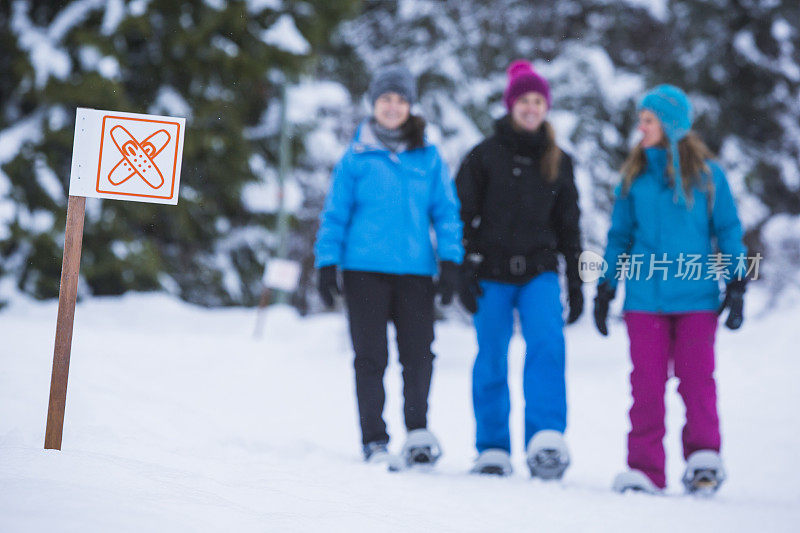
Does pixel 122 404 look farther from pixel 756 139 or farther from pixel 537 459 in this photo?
pixel 756 139

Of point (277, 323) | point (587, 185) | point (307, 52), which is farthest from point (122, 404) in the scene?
point (587, 185)

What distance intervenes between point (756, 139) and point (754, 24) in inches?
79.8

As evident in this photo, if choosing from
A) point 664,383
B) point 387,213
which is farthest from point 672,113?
point 387,213

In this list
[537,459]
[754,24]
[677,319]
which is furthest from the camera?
[754,24]

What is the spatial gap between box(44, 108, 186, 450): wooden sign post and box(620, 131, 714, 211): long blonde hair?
1987 mm

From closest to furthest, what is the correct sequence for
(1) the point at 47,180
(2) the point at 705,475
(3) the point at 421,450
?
1. (2) the point at 705,475
2. (3) the point at 421,450
3. (1) the point at 47,180

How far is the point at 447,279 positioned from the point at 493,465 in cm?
79

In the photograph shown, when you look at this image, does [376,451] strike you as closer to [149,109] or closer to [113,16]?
[149,109]

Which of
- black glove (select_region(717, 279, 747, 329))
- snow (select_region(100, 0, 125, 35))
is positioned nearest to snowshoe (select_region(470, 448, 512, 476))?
black glove (select_region(717, 279, 747, 329))

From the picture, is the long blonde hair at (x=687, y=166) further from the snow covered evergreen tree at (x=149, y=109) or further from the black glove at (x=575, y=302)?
the snow covered evergreen tree at (x=149, y=109)

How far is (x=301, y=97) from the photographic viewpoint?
38.5 ft

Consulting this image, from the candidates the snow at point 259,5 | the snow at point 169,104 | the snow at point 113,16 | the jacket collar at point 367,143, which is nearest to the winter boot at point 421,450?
the jacket collar at point 367,143

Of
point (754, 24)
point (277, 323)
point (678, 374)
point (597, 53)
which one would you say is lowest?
point (277, 323)

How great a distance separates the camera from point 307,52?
1052cm
